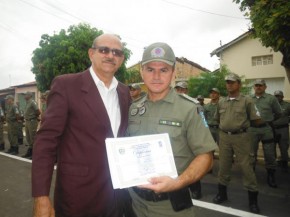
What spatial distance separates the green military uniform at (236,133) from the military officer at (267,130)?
1.36 m

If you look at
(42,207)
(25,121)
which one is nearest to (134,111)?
(42,207)

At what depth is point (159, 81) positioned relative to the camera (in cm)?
241

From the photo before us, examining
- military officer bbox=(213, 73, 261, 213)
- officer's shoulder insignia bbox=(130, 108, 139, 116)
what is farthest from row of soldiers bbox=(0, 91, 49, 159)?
officer's shoulder insignia bbox=(130, 108, 139, 116)

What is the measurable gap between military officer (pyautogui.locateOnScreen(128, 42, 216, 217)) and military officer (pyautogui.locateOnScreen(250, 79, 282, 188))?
16.0 feet

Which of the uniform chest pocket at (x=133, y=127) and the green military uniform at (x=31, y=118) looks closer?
the uniform chest pocket at (x=133, y=127)

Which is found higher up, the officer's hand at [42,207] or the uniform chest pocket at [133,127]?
the uniform chest pocket at [133,127]

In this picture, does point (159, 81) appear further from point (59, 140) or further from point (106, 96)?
point (59, 140)

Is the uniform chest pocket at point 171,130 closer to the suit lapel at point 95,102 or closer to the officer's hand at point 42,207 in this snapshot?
the suit lapel at point 95,102

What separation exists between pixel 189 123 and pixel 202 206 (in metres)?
3.48

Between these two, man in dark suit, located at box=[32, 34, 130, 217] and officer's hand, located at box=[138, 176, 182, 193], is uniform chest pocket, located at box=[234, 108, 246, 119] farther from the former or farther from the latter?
officer's hand, located at box=[138, 176, 182, 193]

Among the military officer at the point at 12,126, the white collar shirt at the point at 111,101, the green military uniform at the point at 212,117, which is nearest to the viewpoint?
the white collar shirt at the point at 111,101

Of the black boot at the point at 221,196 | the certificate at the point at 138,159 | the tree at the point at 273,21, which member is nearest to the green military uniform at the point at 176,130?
the certificate at the point at 138,159

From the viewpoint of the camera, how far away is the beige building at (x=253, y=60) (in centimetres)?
2419

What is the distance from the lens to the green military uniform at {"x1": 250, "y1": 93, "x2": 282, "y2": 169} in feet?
21.9
